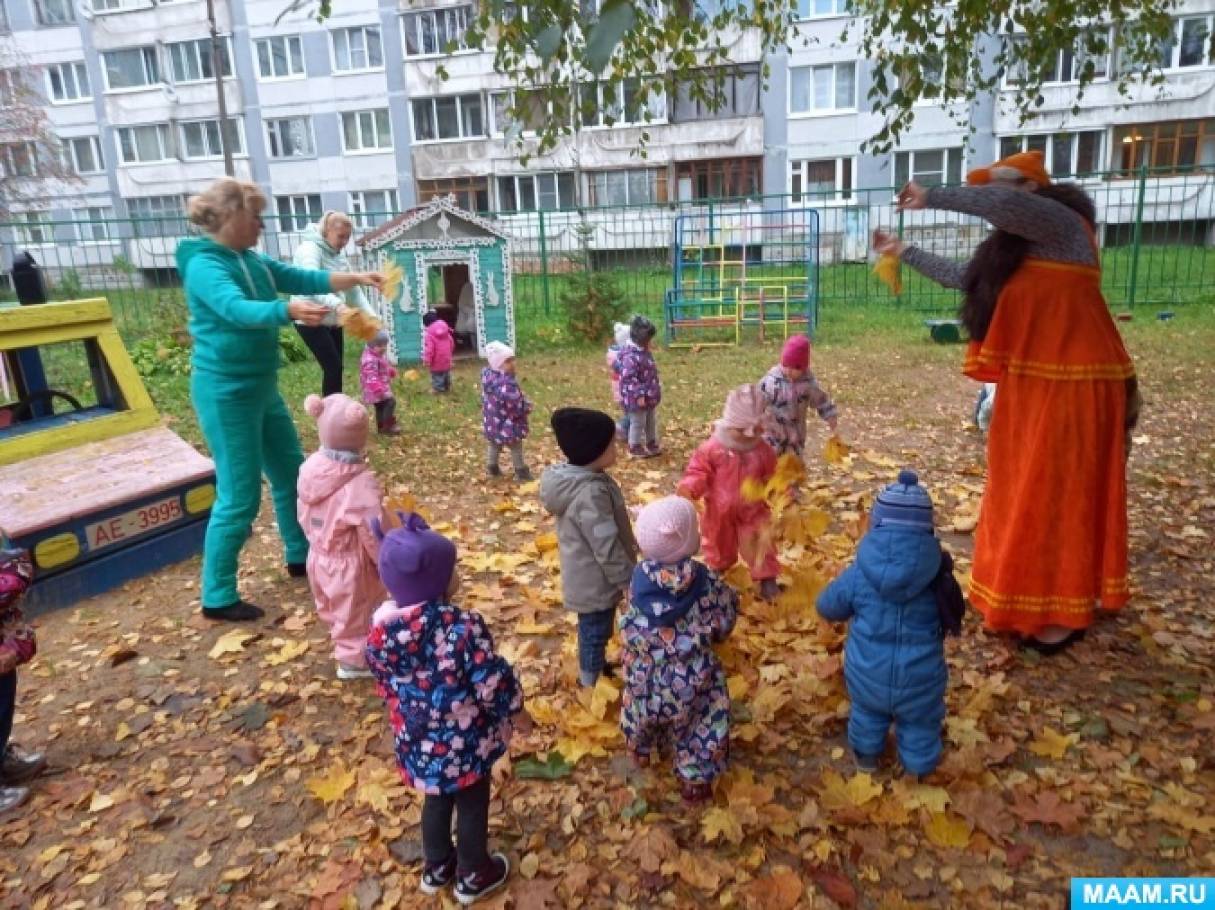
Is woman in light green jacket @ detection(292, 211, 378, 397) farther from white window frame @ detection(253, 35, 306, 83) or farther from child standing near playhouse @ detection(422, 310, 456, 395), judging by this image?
white window frame @ detection(253, 35, 306, 83)

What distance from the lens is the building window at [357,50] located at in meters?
29.5

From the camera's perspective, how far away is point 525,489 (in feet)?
21.7

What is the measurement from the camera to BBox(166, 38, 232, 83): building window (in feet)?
100

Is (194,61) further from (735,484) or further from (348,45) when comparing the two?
(735,484)

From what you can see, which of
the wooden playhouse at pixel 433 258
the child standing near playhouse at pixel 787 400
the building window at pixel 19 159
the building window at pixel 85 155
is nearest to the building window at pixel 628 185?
the wooden playhouse at pixel 433 258

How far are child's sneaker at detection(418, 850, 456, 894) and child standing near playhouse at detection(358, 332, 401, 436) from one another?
608 centimetres

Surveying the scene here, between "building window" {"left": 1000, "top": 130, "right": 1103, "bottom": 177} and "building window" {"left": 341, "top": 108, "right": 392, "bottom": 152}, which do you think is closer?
"building window" {"left": 1000, "top": 130, "right": 1103, "bottom": 177}

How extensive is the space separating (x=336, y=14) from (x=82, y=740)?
32.0 metres

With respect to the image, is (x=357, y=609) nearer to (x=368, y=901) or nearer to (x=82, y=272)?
(x=368, y=901)

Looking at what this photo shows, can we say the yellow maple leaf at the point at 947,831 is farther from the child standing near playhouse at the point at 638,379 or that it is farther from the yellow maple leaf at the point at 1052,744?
the child standing near playhouse at the point at 638,379

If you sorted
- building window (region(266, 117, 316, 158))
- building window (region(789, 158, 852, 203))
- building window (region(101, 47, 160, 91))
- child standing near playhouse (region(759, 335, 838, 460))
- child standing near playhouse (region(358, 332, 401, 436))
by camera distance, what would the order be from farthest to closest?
1. building window (region(101, 47, 160, 91))
2. building window (region(266, 117, 316, 158))
3. building window (region(789, 158, 852, 203))
4. child standing near playhouse (region(358, 332, 401, 436))
5. child standing near playhouse (region(759, 335, 838, 460))

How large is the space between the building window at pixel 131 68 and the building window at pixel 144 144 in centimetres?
147

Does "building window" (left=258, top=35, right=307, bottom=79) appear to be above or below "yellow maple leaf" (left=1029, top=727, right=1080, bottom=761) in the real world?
above

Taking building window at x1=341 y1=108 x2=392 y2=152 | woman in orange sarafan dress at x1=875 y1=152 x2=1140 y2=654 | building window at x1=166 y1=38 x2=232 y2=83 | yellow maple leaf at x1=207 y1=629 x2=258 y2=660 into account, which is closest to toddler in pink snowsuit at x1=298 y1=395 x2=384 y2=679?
yellow maple leaf at x1=207 y1=629 x2=258 y2=660
